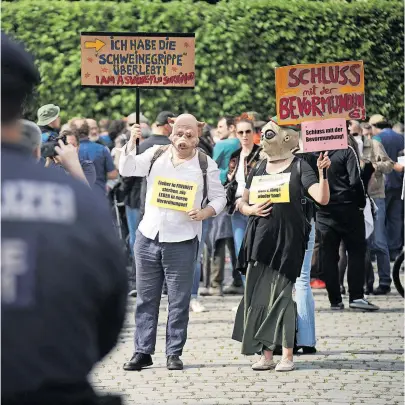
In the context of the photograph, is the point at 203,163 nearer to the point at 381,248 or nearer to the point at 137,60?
the point at 137,60

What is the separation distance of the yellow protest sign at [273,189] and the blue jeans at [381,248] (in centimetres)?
493

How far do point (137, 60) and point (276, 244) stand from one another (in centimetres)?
200

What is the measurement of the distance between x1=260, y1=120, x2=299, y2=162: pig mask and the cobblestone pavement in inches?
60.9

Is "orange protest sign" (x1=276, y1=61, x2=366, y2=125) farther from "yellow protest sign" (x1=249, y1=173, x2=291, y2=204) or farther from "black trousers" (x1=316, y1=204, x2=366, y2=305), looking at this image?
"black trousers" (x1=316, y1=204, x2=366, y2=305)

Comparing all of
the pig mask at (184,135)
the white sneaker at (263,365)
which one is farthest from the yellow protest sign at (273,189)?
the white sneaker at (263,365)

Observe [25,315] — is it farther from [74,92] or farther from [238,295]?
[74,92]

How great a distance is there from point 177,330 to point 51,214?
21.2ft

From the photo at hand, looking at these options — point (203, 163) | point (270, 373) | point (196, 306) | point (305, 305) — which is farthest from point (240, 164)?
point (270, 373)

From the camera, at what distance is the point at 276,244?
361 inches

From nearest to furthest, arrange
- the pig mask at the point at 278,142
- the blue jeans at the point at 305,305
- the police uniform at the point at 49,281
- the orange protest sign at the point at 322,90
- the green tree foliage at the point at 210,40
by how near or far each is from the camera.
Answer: the police uniform at the point at 49,281 < the pig mask at the point at 278,142 < the blue jeans at the point at 305,305 < the orange protest sign at the point at 322,90 < the green tree foliage at the point at 210,40

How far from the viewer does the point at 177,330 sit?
923 cm

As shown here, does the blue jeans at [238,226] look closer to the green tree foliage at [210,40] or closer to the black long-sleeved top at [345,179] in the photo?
the black long-sleeved top at [345,179]

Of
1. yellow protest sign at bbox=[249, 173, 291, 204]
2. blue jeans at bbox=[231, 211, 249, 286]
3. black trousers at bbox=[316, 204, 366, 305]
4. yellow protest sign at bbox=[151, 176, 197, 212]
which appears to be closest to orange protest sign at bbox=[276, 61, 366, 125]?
yellow protest sign at bbox=[249, 173, 291, 204]

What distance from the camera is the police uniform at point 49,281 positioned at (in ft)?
9.18
